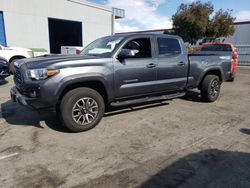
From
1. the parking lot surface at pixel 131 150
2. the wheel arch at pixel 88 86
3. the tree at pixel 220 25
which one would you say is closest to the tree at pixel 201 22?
the tree at pixel 220 25

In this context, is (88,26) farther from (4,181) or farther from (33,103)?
(4,181)

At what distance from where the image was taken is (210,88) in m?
6.48

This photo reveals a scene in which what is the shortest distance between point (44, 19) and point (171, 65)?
52.2 ft

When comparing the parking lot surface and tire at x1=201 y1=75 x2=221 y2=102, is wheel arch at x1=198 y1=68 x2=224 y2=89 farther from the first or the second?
the parking lot surface

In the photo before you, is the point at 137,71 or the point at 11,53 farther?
the point at 11,53

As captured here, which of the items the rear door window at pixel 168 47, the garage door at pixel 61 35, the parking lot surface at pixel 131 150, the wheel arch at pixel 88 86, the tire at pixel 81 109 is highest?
the garage door at pixel 61 35

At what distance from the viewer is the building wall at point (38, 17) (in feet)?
54.9

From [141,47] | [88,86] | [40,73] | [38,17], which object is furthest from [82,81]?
[38,17]

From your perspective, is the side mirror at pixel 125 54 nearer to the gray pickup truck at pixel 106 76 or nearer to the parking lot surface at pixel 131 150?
the gray pickup truck at pixel 106 76

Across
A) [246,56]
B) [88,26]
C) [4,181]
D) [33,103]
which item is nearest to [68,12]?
[88,26]

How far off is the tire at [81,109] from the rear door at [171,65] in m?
1.65

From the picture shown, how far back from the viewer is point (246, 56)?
2100 cm

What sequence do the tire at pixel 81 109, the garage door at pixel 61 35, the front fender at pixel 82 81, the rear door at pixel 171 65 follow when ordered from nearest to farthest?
1. the front fender at pixel 82 81
2. the tire at pixel 81 109
3. the rear door at pixel 171 65
4. the garage door at pixel 61 35

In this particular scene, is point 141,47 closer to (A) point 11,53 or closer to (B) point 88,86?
(B) point 88,86
